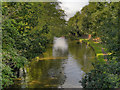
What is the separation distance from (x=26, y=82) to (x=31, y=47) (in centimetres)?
439

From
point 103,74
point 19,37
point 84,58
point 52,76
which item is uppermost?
point 19,37

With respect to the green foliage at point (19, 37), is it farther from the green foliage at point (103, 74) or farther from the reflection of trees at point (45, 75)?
the green foliage at point (103, 74)

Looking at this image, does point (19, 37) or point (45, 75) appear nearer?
point (19, 37)

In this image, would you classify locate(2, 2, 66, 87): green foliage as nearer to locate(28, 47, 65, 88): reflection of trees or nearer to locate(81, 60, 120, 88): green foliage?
locate(28, 47, 65, 88): reflection of trees

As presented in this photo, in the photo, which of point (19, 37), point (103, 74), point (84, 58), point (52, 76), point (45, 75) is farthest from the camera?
point (84, 58)

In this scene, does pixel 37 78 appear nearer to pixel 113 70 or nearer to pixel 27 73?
pixel 27 73

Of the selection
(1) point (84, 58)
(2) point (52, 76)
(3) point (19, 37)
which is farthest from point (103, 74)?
(1) point (84, 58)

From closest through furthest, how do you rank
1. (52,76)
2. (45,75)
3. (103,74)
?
(103,74) → (52,76) → (45,75)

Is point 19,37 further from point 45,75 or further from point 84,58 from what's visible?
point 84,58

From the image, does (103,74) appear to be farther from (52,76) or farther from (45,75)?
(45,75)

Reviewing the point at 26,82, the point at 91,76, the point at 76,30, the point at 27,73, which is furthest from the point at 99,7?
the point at 76,30

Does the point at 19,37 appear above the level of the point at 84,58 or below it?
above

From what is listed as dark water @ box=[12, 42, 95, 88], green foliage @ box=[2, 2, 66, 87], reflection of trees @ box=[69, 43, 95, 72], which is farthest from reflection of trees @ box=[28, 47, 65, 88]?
reflection of trees @ box=[69, 43, 95, 72]

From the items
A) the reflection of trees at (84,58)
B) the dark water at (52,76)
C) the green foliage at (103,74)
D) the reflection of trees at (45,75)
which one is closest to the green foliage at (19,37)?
the dark water at (52,76)
